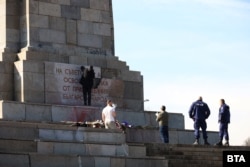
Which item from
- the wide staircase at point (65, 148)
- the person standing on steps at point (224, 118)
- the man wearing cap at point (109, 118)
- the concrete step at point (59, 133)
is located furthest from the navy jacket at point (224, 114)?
the concrete step at point (59, 133)

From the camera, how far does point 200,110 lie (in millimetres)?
31344

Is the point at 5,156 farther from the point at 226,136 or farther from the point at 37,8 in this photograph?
the point at 37,8

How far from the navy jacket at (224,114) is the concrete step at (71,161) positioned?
13.5 ft

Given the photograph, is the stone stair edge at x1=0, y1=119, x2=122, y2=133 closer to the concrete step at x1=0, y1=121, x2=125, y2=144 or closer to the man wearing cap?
the concrete step at x1=0, y1=121, x2=125, y2=144

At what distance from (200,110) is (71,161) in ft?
22.6

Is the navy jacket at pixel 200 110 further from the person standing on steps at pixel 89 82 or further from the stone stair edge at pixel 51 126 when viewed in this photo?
the person standing on steps at pixel 89 82

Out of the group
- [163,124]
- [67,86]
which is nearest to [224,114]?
[163,124]

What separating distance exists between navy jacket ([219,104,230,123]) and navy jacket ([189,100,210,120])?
18.1 inches

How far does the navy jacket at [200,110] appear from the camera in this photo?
1234 inches

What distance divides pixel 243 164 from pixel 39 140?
5.78m

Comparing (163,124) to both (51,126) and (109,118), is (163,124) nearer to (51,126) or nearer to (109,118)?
(109,118)

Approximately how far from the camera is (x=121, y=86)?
3644 centimetres

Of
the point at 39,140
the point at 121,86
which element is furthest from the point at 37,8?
the point at 39,140

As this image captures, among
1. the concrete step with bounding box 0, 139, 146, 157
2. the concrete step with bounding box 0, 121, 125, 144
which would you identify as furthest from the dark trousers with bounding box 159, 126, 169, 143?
the concrete step with bounding box 0, 121, 125, 144
